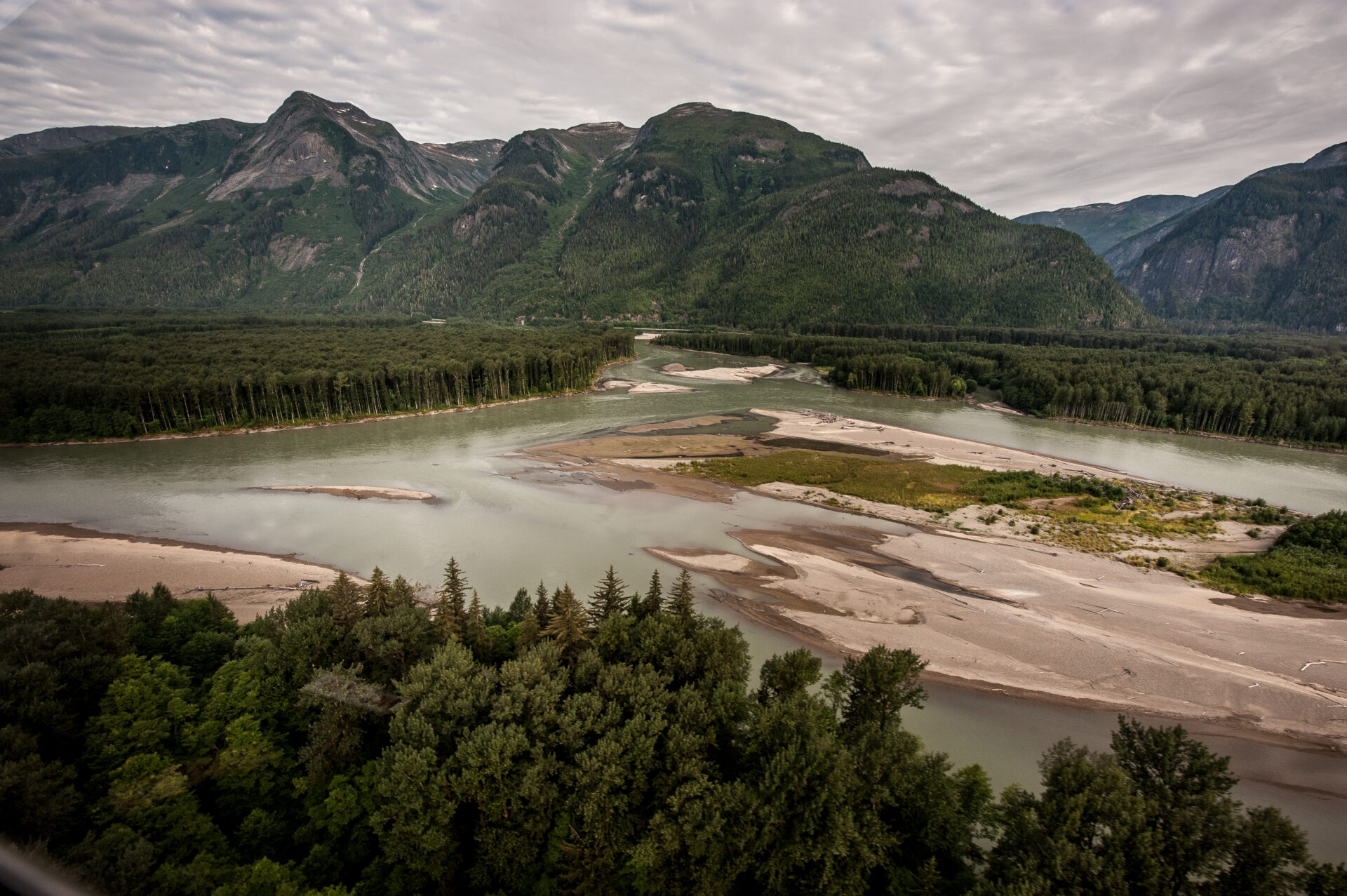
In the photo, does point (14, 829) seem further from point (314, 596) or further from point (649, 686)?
point (649, 686)

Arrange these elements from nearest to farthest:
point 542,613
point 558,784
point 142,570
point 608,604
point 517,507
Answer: point 558,784 < point 608,604 < point 542,613 < point 142,570 < point 517,507

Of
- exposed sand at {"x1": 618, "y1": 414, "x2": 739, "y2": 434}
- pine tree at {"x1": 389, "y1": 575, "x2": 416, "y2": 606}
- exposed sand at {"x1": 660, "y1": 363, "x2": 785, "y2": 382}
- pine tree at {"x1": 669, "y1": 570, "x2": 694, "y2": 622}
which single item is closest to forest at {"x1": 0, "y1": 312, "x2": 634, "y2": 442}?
exposed sand at {"x1": 660, "y1": 363, "x2": 785, "y2": 382}

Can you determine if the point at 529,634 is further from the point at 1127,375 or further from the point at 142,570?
the point at 1127,375

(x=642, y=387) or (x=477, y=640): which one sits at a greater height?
(x=642, y=387)

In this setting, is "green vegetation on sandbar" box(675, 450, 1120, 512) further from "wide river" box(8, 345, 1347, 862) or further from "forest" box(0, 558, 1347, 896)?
"forest" box(0, 558, 1347, 896)

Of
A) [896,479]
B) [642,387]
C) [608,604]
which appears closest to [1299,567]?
[896,479]

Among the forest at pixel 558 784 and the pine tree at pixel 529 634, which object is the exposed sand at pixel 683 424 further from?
the forest at pixel 558 784
